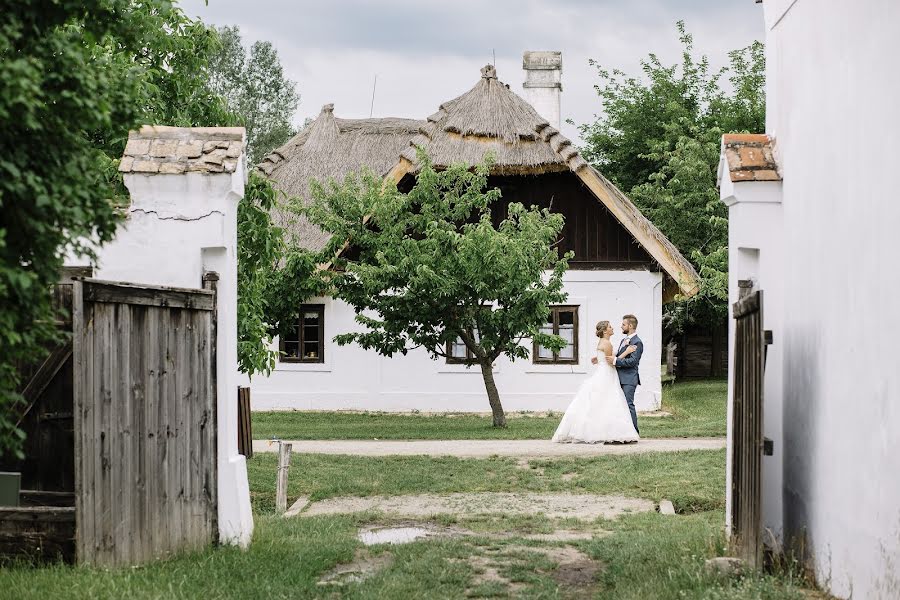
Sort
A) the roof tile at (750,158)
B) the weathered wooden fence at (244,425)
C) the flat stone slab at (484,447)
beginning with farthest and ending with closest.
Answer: the flat stone slab at (484,447) < the weathered wooden fence at (244,425) < the roof tile at (750,158)

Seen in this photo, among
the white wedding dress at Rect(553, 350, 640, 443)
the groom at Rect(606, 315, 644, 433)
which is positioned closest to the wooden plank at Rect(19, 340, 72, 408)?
the white wedding dress at Rect(553, 350, 640, 443)

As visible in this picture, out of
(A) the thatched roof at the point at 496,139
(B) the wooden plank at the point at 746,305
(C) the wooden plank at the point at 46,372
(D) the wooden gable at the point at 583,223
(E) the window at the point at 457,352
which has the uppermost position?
(A) the thatched roof at the point at 496,139

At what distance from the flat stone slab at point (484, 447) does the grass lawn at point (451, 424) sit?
83 centimetres

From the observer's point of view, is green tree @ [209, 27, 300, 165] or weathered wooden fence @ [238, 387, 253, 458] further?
green tree @ [209, 27, 300, 165]

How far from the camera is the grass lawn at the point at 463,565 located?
6.66m

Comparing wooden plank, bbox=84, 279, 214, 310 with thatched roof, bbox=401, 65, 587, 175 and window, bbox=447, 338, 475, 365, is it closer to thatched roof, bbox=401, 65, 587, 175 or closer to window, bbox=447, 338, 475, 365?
thatched roof, bbox=401, 65, 587, 175

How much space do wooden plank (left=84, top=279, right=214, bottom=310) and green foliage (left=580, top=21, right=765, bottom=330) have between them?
21.4 m

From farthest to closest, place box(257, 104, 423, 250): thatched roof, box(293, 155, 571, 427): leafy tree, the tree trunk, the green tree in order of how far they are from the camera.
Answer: the green tree, box(257, 104, 423, 250): thatched roof, the tree trunk, box(293, 155, 571, 427): leafy tree

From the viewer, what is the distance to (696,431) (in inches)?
715

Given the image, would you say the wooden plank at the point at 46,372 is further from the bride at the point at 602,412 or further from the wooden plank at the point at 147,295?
the bride at the point at 602,412

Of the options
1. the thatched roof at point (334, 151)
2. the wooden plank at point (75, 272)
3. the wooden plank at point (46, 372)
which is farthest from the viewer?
the thatched roof at point (334, 151)

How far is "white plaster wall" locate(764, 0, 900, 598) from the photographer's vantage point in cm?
580

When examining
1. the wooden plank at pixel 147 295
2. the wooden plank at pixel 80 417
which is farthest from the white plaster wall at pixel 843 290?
the wooden plank at pixel 80 417

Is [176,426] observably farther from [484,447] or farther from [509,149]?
[509,149]
